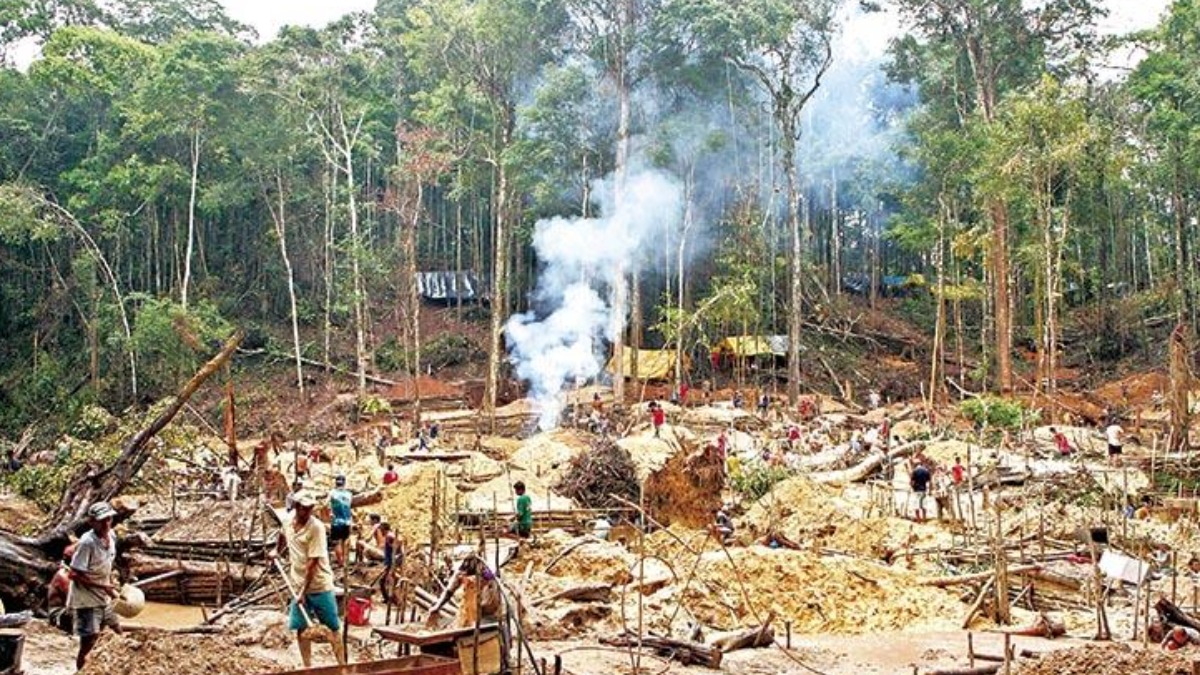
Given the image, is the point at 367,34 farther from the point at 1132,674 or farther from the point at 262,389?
the point at 1132,674

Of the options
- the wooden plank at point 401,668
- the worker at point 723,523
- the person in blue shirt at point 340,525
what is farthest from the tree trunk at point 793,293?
the wooden plank at point 401,668

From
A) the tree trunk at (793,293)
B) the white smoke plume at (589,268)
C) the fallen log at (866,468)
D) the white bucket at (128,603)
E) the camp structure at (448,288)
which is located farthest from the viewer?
the camp structure at (448,288)

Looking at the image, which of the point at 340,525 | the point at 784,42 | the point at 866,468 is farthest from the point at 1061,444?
the point at 784,42

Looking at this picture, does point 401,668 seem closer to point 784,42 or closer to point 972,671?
point 972,671

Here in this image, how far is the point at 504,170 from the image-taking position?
37031mm

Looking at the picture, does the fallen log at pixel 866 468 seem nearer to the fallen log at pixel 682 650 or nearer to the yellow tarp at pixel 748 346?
the fallen log at pixel 682 650

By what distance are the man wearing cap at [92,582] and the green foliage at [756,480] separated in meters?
13.5

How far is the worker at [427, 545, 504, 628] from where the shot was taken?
25.1 ft

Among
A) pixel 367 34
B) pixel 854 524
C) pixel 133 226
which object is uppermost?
pixel 367 34

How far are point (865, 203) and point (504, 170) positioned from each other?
1943 centimetres

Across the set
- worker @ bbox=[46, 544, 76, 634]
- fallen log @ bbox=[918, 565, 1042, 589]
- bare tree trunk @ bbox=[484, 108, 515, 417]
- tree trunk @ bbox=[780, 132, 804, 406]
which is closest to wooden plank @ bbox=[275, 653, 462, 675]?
worker @ bbox=[46, 544, 76, 634]

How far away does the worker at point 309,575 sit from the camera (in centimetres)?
800

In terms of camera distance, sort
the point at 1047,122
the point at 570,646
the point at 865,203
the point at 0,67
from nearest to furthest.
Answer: the point at 570,646 < the point at 1047,122 < the point at 0,67 < the point at 865,203

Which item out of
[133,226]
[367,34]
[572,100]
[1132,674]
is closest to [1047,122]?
[572,100]
